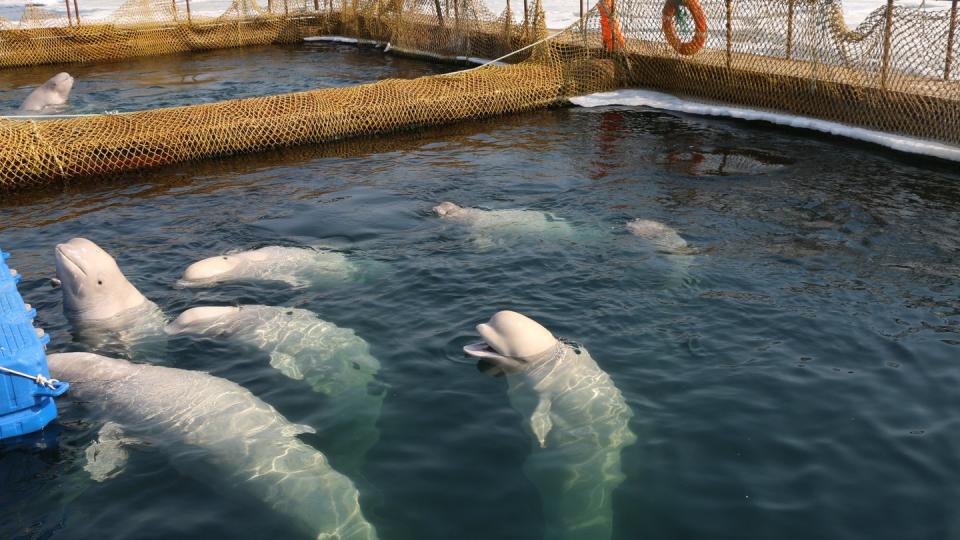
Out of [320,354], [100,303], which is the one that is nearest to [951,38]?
[320,354]

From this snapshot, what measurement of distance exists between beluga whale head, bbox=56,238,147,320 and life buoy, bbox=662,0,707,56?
33.8ft

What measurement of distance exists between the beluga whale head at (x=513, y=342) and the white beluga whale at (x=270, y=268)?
241 cm

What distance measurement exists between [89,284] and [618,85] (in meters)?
10.8

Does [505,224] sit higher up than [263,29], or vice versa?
[263,29]

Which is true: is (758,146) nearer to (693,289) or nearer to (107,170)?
(693,289)

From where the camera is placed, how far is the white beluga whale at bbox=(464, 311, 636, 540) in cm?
518

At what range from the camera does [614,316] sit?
766 cm

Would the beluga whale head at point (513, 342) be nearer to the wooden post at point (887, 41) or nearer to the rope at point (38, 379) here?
the rope at point (38, 379)

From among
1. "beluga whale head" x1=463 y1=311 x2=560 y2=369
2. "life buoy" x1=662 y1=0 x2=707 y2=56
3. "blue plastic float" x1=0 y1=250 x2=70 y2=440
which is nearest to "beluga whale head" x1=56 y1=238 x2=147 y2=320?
"blue plastic float" x1=0 y1=250 x2=70 y2=440

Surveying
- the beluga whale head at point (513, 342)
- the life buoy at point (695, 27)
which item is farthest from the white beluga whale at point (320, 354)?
the life buoy at point (695, 27)

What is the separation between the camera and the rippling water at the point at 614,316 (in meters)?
5.27

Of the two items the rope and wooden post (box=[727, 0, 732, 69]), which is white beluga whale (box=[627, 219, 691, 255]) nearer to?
the rope

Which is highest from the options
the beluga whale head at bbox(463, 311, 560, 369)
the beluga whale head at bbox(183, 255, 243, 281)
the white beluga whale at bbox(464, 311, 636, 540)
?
the beluga whale head at bbox(183, 255, 243, 281)

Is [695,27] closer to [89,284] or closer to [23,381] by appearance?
[89,284]
